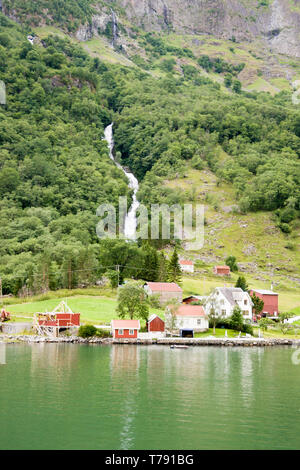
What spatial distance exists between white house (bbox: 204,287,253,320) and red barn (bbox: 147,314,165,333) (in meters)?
8.36

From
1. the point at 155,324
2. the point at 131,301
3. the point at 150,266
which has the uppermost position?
the point at 150,266

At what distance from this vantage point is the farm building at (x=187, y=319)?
75625mm

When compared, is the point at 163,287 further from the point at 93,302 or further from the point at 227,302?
the point at 93,302

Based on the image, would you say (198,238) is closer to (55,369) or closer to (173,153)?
(173,153)

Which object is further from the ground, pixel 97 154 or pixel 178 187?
pixel 97 154

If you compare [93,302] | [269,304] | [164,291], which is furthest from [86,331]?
[269,304]

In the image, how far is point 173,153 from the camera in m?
188

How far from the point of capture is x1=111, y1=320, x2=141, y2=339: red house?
69.5m

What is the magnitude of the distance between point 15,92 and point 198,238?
3561 inches

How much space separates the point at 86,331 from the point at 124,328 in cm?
454

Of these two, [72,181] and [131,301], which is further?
[72,181]

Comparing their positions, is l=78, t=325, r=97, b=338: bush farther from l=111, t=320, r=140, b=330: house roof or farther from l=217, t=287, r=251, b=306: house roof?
l=217, t=287, r=251, b=306: house roof

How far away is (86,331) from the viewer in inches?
2739

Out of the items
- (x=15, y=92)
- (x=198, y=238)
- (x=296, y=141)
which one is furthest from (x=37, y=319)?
(x=296, y=141)
